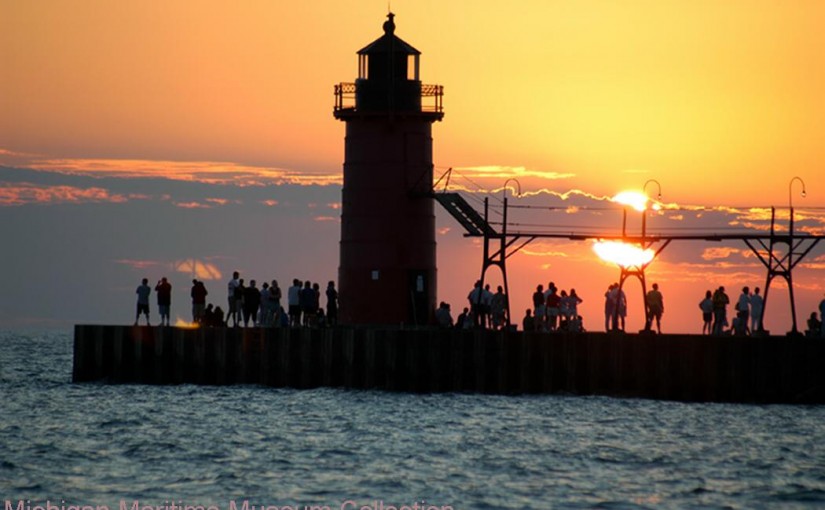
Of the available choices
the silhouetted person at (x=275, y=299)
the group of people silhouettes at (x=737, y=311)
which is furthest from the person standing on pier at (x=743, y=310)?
the silhouetted person at (x=275, y=299)

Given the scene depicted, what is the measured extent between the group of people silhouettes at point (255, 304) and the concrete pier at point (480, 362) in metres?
0.92

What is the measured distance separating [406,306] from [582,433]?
13.8m

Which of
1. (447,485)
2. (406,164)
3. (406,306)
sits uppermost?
(406,164)

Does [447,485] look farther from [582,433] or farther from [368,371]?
[368,371]

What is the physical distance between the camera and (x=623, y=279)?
50812 millimetres

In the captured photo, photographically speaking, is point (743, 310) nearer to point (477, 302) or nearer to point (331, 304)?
point (477, 302)

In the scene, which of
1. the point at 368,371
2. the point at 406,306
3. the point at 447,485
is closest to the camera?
the point at 447,485

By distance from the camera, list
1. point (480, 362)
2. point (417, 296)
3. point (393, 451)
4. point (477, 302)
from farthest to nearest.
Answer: point (417, 296)
point (477, 302)
point (480, 362)
point (393, 451)

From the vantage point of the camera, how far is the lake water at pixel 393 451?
108 ft

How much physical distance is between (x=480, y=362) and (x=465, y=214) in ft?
20.3

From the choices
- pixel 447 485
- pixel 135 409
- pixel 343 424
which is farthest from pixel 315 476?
pixel 135 409

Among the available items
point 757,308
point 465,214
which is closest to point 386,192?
point 465,214

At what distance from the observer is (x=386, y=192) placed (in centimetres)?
5491

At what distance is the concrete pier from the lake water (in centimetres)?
51
